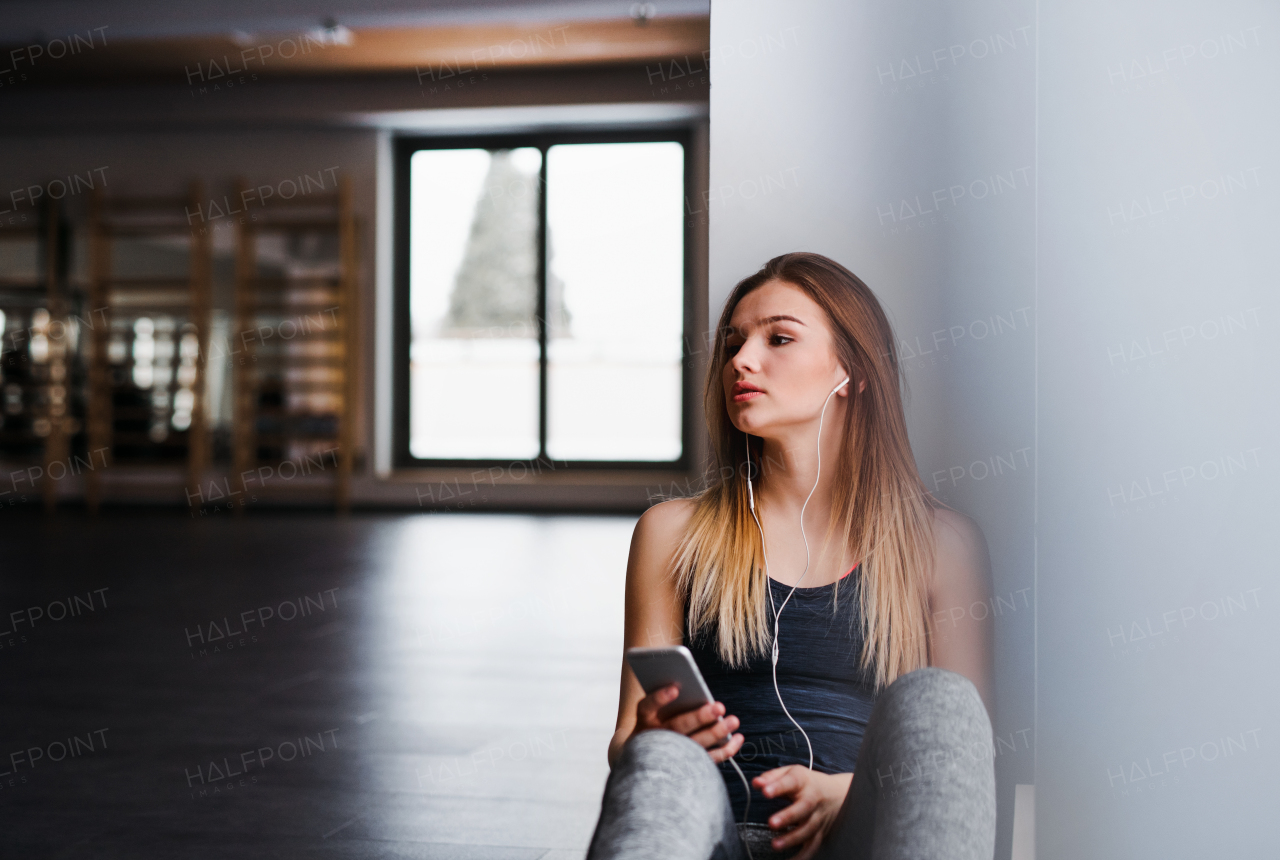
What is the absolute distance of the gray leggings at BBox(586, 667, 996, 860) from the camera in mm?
874

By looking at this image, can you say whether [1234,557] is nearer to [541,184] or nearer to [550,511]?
[550,511]

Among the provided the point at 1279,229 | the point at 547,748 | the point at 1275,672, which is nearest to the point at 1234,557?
the point at 1275,672

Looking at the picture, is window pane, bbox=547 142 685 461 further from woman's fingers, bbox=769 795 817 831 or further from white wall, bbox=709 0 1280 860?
woman's fingers, bbox=769 795 817 831

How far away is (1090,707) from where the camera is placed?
126 centimetres

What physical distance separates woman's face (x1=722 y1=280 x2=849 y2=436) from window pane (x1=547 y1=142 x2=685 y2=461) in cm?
611

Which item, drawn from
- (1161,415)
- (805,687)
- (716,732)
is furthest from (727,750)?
(1161,415)

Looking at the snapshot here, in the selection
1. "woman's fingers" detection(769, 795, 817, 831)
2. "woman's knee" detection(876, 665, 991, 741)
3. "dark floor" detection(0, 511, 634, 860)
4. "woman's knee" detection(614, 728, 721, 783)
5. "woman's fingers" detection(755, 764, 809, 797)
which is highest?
"woman's knee" detection(876, 665, 991, 741)

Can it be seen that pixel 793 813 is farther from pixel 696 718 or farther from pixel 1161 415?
pixel 1161 415

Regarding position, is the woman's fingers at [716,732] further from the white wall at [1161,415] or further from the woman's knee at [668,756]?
the white wall at [1161,415]

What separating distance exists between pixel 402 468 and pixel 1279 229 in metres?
6.72

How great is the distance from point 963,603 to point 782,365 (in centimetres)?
32

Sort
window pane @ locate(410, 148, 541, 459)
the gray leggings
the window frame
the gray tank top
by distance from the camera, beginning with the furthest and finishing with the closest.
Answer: window pane @ locate(410, 148, 541, 459), the window frame, the gray tank top, the gray leggings

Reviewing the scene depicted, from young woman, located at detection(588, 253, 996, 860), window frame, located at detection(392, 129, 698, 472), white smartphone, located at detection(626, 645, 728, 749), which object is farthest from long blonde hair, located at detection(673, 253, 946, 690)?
window frame, located at detection(392, 129, 698, 472)

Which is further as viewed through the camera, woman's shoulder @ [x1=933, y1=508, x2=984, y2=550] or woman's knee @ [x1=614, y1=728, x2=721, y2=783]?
woman's shoulder @ [x1=933, y1=508, x2=984, y2=550]
